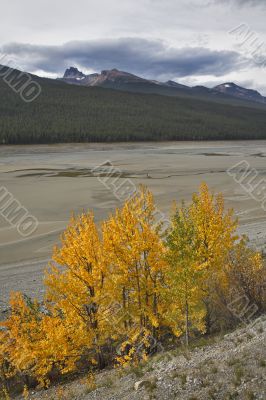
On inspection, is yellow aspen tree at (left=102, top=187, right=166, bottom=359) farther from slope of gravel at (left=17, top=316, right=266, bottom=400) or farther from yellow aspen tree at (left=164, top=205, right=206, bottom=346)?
slope of gravel at (left=17, top=316, right=266, bottom=400)

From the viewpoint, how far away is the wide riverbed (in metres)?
30.2

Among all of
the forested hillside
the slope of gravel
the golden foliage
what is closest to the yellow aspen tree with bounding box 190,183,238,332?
the golden foliage

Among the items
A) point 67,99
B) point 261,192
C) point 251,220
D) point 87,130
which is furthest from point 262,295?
point 67,99

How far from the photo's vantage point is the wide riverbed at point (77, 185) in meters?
30.2

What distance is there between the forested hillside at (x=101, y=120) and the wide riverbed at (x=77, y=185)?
35.6ft

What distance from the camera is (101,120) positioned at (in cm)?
13475

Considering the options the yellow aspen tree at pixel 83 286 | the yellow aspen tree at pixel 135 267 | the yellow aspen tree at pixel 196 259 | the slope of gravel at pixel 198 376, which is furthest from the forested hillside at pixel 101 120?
the slope of gravel at pixel 198 376

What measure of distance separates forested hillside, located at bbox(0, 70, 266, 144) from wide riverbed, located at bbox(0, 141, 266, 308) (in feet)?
35.6

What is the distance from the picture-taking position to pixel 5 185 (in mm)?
52906

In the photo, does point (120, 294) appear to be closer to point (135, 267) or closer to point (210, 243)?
point (135, 267)

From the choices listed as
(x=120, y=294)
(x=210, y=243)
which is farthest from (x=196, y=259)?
(x=120, y=294)

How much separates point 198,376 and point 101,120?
128006 millimetres

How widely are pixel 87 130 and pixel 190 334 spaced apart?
340 ft

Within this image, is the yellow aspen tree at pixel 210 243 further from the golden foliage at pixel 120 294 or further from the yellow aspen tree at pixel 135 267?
the yellow aspen tree at pixel 135 267
